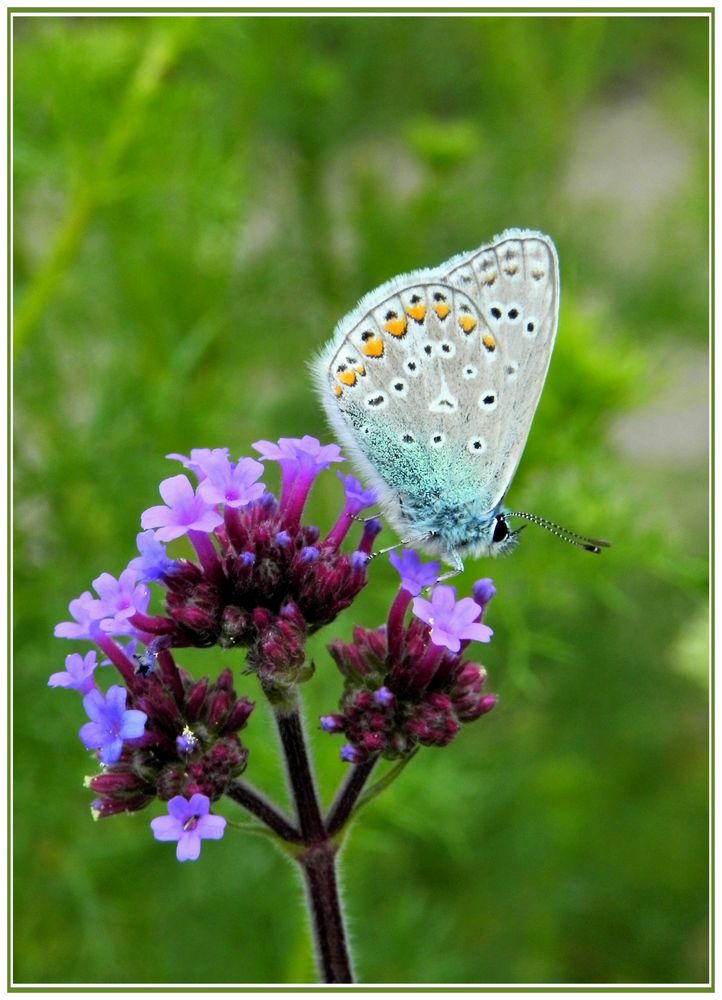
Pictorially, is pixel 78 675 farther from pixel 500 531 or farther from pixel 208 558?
pixel 500 531

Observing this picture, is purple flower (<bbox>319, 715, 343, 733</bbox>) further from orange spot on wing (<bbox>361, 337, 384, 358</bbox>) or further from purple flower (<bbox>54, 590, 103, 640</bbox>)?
orange spot on wing (<bbox>361, 337, 384, 358</bbox>)

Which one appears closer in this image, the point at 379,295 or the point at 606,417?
the point at 379,295

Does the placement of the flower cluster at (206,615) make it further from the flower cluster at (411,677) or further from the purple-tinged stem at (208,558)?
the flower cluster at (411,677)

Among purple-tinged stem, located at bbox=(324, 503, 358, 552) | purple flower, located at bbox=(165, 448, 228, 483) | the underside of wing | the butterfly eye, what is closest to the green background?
the butterfly eye

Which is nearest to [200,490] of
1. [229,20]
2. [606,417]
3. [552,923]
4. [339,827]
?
[339,827]

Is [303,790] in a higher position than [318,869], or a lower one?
higher

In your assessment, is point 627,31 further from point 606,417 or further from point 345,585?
point 345,585

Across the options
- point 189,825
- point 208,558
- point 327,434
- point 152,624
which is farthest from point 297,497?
point 327,434

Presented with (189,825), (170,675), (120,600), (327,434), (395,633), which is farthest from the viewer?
(327,434)
